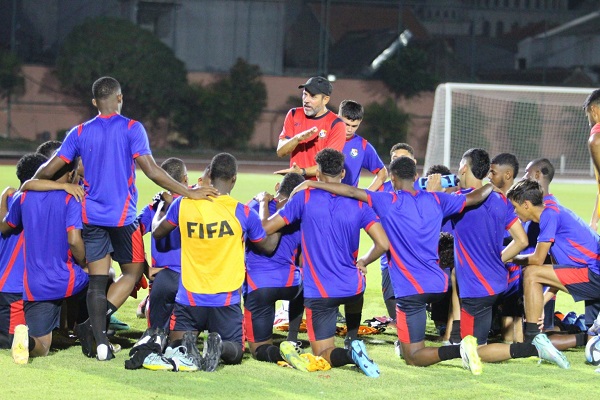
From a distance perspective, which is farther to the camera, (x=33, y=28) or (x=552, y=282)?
(x=33, y=28)

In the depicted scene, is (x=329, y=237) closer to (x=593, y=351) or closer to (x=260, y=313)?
(x=260, y=313)

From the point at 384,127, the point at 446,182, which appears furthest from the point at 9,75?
the point at 446,182

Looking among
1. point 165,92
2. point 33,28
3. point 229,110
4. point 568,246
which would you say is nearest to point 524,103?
point 229,110

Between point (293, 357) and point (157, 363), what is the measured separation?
3.33ft

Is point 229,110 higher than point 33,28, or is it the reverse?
point 33,28

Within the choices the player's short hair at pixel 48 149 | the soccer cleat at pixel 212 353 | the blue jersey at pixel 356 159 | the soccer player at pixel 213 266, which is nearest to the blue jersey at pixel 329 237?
the soccer player at pixel 213 266

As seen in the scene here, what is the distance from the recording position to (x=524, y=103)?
128ft

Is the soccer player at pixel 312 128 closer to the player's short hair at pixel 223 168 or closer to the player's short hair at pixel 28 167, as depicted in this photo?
the player's short hair at pixel 223 168

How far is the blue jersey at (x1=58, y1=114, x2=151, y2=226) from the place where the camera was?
23.7 ft

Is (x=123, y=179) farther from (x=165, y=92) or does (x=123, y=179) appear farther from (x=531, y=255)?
(x=165, y=92)

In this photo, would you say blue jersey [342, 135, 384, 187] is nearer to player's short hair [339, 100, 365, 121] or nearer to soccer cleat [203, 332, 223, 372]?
player's short hair [339, 100, 365, 121]

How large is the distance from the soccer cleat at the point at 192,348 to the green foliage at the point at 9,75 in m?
37.5

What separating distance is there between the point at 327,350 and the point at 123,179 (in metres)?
2.13

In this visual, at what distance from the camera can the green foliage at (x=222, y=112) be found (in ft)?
141
